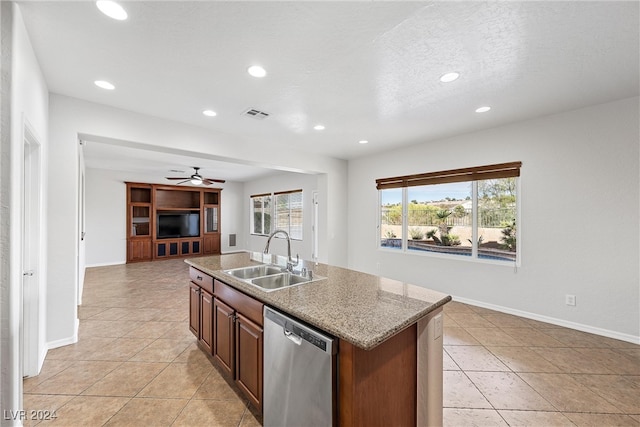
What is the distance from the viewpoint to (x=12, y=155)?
1.45 m

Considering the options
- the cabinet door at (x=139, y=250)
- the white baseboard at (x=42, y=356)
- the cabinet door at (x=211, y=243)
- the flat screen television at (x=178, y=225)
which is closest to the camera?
the white baseboard at (x=42, y=356)

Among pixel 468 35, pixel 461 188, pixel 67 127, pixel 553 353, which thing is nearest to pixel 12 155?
pixel 67 127

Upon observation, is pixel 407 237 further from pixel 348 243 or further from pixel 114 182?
pixel 114 182

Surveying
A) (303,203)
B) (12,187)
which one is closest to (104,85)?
(12,187)

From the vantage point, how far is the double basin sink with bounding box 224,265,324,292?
2.16 metres

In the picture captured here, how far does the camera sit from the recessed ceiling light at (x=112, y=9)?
154cm

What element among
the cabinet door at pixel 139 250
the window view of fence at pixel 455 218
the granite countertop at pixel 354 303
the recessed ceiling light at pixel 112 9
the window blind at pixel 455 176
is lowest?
the cabinet door at pixel 139 250

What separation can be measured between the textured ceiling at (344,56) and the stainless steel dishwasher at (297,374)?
1835mm

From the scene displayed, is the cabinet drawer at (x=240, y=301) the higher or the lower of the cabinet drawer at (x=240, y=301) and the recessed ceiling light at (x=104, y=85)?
the lower

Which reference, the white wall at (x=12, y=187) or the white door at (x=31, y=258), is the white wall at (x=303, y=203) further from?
the white wall at (x=12, y=187)

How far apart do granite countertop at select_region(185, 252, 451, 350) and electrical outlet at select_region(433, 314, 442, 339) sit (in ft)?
0.27

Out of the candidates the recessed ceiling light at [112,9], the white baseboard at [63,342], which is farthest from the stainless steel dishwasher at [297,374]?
the white baseboard at [63,342]

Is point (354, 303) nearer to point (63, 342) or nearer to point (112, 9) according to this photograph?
point (112, 9)

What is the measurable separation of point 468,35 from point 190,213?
28.7 ft
